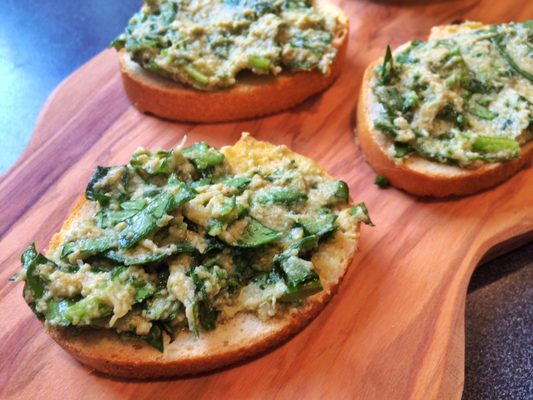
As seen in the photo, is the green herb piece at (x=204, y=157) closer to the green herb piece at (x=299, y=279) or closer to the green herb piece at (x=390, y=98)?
the green herb piece at (x=299, y=279)

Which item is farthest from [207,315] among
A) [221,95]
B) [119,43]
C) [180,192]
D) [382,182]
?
[119,43]

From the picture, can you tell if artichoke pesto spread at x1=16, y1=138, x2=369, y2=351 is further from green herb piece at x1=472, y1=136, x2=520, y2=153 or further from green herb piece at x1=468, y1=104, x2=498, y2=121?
green herb piece at x1=468, y1=104, x2=498, y2=121

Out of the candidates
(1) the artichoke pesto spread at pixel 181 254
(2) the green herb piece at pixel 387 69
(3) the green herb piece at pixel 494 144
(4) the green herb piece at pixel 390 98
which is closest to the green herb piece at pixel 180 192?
(1) the artichoke pesto spread at pixel 181 254

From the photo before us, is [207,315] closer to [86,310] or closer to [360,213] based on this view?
[86,310]

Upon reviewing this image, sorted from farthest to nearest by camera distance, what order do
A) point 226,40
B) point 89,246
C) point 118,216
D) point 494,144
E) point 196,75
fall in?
point 226,40 → point 196,75 → point 494,144 → point 118,216 → point 89,246

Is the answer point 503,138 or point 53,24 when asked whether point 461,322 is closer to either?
point 503,138

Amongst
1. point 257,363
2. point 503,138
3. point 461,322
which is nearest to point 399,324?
point 461,322
